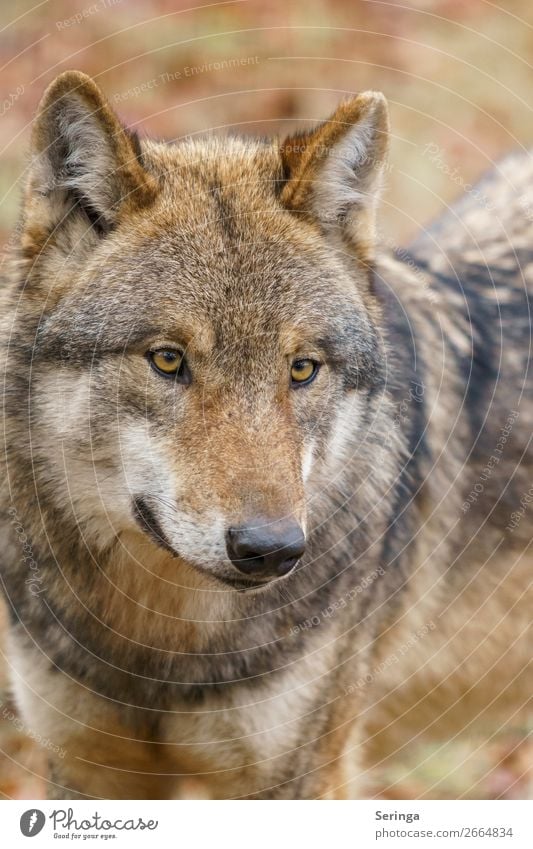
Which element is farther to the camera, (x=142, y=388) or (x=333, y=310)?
(x=333, y=310)

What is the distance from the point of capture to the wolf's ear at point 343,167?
133 inches

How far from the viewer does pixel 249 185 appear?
11.7 ft

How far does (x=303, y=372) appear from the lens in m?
3.35

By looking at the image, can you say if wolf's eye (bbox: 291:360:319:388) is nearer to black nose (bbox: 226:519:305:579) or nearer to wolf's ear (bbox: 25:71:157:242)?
black nose (bbox: 226:519:305:579)

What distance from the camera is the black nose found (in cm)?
280

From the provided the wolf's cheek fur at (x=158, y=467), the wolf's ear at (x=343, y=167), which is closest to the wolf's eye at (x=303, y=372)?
the wolf's cheek fur at (x=158, y=467)

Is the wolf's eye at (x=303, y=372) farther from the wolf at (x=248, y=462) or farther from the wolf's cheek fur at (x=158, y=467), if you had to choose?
the wolf's cheek fur at (x=158, y=467)

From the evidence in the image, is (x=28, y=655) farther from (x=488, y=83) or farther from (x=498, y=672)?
(x=488, y=83)

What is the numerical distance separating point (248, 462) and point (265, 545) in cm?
30

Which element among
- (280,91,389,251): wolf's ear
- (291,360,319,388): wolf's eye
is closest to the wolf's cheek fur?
(291,360,319,388): wolf's eye

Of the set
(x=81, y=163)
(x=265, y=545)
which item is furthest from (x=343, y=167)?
(x=265, y=545)

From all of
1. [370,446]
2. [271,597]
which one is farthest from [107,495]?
[370,446]

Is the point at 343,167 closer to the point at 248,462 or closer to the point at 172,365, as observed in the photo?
the point at 172,365
